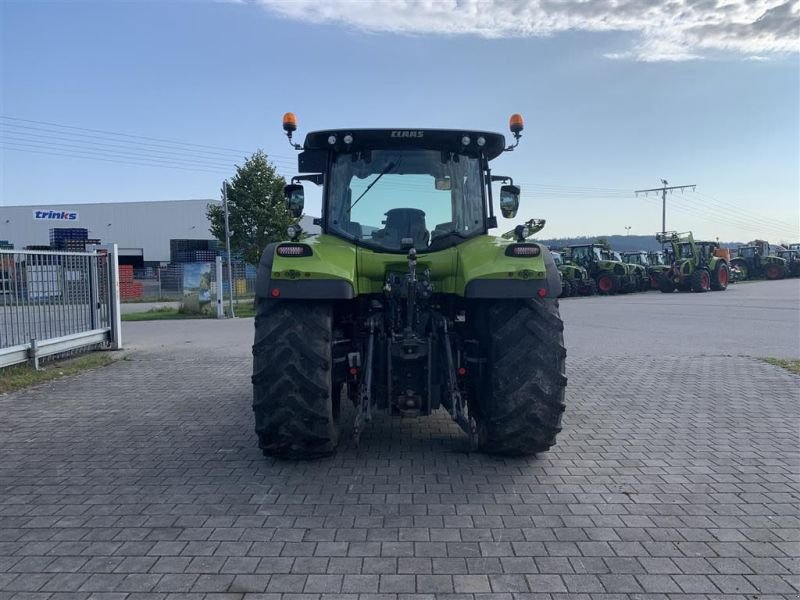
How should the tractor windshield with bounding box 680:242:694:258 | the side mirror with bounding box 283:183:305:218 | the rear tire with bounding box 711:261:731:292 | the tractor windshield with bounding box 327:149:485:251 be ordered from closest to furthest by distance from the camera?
the tractor windshield with bounding box 327:149:485:251, the side mirror with bounding box 283:183:305:218, the rear tire with bounding box 711:261:731:292, the tractor windshield with bounding box 680:242:694:258

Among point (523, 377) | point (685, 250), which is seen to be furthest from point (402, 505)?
point (685, 250)

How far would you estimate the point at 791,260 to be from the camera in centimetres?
3981

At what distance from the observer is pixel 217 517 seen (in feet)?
13.0

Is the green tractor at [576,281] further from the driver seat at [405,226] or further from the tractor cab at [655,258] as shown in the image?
the driver seat at [405,226]

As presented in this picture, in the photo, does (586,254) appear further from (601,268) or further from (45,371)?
(45,371)

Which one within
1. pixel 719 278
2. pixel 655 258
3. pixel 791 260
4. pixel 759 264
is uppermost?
pixel 655 258

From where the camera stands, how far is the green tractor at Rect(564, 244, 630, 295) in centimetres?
2878

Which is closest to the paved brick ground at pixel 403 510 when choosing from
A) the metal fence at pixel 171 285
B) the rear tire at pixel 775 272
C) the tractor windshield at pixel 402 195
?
the tractor windshield at pixel 402 195

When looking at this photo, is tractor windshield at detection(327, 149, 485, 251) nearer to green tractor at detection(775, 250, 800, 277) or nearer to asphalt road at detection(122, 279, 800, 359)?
asphalt road at detection(122, 279, 800, 359)

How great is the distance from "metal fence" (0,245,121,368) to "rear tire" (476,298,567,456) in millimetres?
7303

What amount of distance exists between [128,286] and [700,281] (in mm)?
28218

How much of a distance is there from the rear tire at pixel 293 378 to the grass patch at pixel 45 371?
5195 mm

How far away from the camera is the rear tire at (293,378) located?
4.57 meters

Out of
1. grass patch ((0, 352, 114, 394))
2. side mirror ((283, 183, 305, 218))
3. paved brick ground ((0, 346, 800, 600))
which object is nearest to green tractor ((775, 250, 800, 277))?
paved brick ground ((0, 346, 800, 600))
